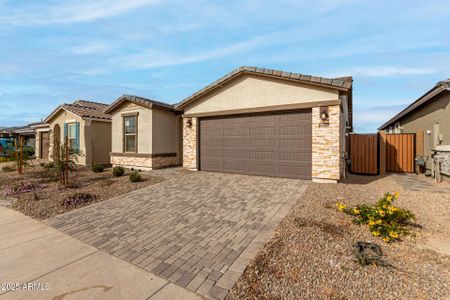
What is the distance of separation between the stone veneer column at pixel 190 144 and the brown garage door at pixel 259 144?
36 cm

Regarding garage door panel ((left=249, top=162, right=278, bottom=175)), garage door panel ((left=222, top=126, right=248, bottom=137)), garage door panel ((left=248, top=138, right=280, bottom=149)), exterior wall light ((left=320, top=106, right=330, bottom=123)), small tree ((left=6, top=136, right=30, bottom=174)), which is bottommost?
garage door panel ((left=249, top=162, right=278, bottom=175))

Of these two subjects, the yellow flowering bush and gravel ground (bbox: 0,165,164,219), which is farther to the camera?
gravel ground (bbox: 0,165,164,219)

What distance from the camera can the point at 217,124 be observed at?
35.3ft

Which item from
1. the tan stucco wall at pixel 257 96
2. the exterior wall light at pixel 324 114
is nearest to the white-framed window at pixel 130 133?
the tan stucco wall at pixel 257 96

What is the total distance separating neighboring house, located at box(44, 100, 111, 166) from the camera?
14.3 meters

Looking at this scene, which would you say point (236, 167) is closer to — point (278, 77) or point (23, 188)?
point (278, 77)

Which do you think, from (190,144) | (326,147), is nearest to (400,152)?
(326,147)

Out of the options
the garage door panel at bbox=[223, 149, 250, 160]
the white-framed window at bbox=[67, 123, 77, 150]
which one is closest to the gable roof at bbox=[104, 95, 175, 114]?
the white-framed window at bbox=[67, 123, 77, 150]

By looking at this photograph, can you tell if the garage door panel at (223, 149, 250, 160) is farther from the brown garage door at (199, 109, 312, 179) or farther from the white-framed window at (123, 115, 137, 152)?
the white-framed window at (123, 115, 137, 152)

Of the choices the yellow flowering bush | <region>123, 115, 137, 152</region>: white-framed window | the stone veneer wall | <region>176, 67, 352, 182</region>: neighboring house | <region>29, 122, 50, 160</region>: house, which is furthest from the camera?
<region>29, 122, 50, 160</region>: house

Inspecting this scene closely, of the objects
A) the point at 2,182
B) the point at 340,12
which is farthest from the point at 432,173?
the point at 2,182

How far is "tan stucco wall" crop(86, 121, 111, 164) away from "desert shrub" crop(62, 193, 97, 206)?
30.2ft

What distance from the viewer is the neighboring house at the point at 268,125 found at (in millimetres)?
8117

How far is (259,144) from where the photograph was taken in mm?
9555
